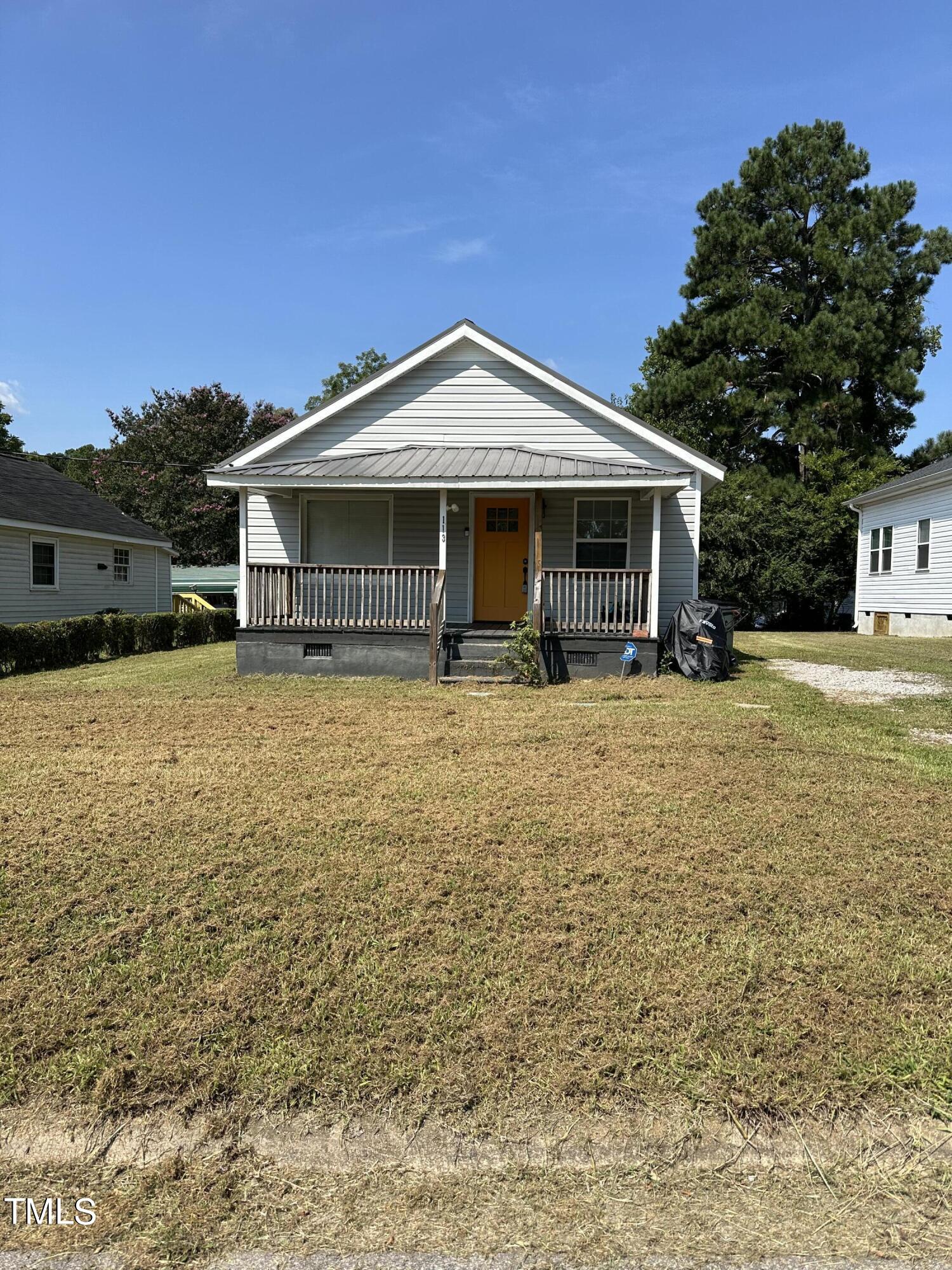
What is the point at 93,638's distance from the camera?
15477 mm

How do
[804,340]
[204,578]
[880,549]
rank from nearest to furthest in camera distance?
[880,549] < [804,340] < [204,578]

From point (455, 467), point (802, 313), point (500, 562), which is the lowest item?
point (500, 562)

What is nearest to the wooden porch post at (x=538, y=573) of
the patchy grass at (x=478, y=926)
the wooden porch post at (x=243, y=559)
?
the wooden porch post at (x=243, y=559)

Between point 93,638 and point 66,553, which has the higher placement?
point 66,553

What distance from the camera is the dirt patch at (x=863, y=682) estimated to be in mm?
9344

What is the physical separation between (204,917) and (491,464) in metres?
9.47

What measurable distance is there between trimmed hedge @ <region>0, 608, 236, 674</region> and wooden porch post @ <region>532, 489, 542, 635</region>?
8647 mm

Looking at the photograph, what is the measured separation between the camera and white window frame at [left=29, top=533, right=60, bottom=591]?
18.9 meters

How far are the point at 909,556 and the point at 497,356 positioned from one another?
44.2 ft

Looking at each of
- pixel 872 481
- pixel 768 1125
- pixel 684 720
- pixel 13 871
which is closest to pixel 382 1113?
pixel 768 1125

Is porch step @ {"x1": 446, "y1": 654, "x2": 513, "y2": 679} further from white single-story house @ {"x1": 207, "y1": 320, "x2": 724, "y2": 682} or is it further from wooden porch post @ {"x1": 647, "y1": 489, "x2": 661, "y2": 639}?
wooden porch post @ {"x1": 647, "y1": 489, "x2": 661, "y2": 639}

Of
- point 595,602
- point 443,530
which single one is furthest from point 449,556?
point 595,602

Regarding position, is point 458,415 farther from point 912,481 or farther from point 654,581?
point 912,481

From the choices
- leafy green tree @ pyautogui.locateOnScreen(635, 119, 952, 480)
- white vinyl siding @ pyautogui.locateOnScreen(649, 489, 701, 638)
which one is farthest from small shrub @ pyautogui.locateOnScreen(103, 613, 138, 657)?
leafy green tree @ pyautogui.locateOnScreen(635, 119, 952, 480)
